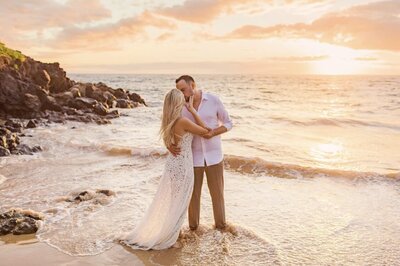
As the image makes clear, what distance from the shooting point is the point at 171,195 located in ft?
20.9

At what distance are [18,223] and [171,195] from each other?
2.86 metres

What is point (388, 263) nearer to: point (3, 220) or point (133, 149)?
point (3, 220)

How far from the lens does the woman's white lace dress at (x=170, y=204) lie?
20.6ft

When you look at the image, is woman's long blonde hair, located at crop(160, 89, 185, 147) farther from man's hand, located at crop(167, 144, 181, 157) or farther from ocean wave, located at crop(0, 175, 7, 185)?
ocean wave, located at crop(0, 175, 7, 185)

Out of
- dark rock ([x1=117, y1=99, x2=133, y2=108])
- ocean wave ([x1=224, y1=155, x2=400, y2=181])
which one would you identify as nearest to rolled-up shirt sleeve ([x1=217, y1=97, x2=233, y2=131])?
ocean wave ([x1=224, y1=155, x2=400, y2=181])

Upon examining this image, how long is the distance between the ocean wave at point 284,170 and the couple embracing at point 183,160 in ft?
18.3

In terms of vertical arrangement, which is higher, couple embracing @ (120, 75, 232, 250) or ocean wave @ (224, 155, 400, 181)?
couple embracing @ (120, 75, 232, 250)

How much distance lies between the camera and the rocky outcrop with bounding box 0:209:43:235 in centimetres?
686

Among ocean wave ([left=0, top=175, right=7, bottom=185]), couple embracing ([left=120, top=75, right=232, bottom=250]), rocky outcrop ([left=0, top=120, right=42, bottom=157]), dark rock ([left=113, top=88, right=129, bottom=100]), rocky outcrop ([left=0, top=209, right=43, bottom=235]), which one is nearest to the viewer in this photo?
couple embracing ([left=120, top=75, right=232, bottom=250])

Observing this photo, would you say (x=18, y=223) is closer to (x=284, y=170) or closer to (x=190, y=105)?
(x=190, y=105)

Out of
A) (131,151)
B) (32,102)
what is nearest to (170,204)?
(131,151)

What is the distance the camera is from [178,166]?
6.39 metres

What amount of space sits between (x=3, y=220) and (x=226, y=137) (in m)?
12.5

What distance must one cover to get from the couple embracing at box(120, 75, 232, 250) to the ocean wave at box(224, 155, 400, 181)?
18.3 feet
